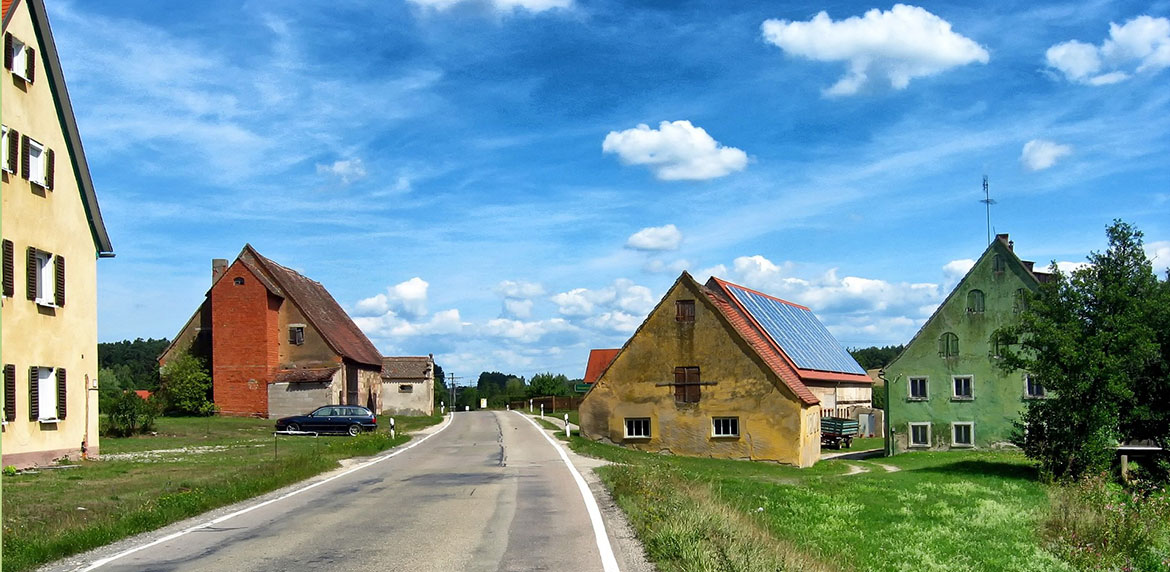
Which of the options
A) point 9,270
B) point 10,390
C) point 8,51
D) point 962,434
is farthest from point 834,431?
point 8,51

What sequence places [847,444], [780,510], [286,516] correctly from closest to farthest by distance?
[286,516], [780,510], [847,444]

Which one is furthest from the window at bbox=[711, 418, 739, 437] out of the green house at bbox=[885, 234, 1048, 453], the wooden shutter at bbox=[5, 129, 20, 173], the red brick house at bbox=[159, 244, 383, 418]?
the red brick house at bbox=[159, 244, 383, 418]

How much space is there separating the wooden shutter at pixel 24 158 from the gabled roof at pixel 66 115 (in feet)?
8.27

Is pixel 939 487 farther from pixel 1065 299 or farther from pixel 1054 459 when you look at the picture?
pixel 1065 299

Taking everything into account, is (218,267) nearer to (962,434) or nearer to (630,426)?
(630,426)

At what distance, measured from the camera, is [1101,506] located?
2216 centimetres

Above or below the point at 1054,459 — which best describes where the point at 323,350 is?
above

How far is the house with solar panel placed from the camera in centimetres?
3809

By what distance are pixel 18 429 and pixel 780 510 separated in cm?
1913

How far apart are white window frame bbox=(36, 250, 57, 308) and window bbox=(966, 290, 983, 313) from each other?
38097mm

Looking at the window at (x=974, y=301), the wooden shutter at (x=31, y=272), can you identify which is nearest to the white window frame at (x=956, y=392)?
the window at (x=974, y=301)

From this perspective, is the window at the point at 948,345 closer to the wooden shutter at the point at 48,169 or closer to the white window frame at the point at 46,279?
the white window frame at the point at 46,279

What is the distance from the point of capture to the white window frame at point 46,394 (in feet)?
85.7

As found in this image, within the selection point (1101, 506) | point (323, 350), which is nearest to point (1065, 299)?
point (1101, 506)
